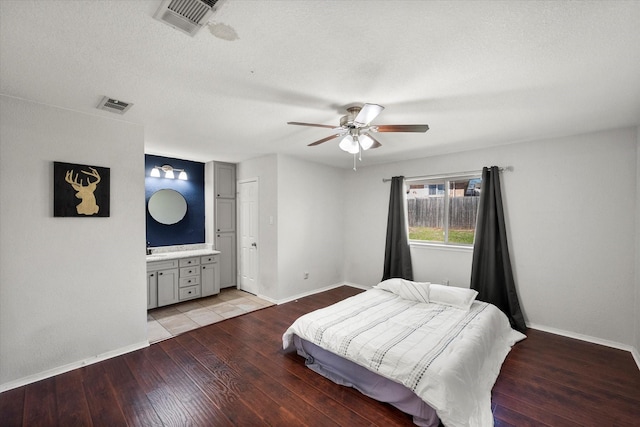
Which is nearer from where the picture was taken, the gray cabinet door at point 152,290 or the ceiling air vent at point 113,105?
the ceiling air vent at point 113,105

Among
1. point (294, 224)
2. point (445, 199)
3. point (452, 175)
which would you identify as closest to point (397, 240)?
point (445, 199)

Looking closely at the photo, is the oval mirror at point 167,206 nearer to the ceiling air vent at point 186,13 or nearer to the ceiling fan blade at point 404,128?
the ceiling air vent at point 186,13

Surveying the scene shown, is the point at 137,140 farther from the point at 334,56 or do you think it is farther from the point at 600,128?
the point at 600,128

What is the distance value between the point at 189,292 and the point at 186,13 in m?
4.07

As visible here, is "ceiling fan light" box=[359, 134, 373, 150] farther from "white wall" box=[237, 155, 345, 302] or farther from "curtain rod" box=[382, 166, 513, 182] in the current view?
"curtain rod" box=[382, 166, 513, 182]

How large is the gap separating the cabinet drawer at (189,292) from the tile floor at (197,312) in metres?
0.10

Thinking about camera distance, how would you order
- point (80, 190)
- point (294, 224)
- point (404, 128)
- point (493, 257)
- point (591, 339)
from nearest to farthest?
point (404, 128) → point (80, 190) → point (591, 339) → point (493, 257) → point (294, 224)

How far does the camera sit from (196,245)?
5.00 m

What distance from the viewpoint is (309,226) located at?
488 cm

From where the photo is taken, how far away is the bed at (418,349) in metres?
1.85

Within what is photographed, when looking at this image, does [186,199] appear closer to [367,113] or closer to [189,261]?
[189,261]

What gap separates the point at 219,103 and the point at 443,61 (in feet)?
5.94

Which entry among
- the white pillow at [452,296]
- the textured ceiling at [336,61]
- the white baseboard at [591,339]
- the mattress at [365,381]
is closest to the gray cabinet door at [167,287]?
the textured ceiling at [336,61]

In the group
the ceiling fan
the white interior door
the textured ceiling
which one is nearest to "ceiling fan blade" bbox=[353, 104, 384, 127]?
the ceiling fan
